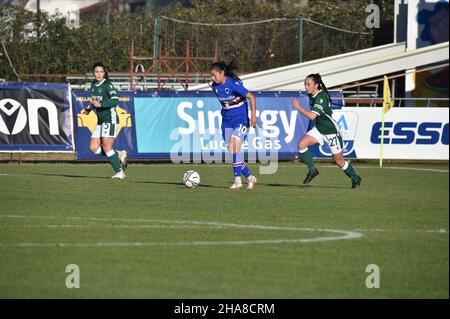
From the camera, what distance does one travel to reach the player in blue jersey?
58.0 feet

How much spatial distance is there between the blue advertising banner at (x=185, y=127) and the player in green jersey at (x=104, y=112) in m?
5.82

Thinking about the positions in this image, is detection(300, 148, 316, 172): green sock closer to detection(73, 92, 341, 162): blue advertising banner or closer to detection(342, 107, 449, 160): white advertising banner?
detection(73, 92, 341, 162): blue advertising banner

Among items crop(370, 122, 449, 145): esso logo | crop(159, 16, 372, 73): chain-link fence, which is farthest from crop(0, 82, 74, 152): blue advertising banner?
crop(159, 16, 372, 73): chain-link fence

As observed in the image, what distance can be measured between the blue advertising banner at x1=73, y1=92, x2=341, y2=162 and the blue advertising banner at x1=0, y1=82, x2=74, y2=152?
0.32 meters

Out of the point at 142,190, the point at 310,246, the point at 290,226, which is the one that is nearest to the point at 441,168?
the point at 142,190

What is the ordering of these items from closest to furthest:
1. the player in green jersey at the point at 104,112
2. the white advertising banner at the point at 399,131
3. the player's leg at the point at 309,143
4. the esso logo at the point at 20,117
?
the player's leg at the point at 309,143 → the player in green jersey at the point at 104,112 → the esso logo at the point at 20,117 → the white advertising banner at the point at 399,131

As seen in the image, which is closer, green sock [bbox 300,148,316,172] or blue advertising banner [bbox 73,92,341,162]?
green sock [bbox 300,148,316,172]

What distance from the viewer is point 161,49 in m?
37.0

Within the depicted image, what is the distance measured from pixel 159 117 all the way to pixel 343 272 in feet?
56.7

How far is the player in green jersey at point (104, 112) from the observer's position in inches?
757

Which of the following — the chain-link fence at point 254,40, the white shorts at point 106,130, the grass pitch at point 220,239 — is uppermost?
the chain-link fence at point 254,40

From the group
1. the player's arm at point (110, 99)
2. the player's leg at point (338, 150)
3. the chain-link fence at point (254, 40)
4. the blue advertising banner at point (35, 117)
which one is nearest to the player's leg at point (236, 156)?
the player's leg at point (338, 150)

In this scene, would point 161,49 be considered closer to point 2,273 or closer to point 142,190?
point 142,190

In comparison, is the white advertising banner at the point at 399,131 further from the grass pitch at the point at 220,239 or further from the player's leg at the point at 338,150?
the player's leg at the point at 338,150
